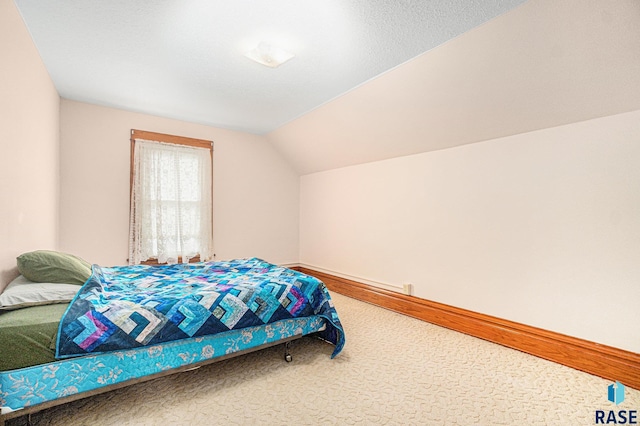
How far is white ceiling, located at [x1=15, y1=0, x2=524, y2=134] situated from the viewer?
6.07 feet

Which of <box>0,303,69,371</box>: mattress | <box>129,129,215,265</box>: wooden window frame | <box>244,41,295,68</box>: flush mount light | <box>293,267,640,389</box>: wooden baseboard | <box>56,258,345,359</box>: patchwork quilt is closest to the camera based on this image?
<box>0,303,69,371</box>: mattress

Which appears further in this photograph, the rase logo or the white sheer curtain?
the white sheer curtain

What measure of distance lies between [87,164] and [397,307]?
416 centimetres

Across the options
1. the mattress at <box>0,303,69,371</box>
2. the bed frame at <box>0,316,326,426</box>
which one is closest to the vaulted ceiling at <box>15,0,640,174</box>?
the mattress at <box>0,303,69,371</box>

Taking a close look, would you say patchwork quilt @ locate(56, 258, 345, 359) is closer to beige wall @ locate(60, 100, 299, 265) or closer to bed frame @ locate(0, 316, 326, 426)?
bed frame @ locate(0, 316, 326, 426)

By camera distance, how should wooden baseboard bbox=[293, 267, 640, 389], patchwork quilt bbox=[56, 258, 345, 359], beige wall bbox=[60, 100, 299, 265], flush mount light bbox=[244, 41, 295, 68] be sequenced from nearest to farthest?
patchwork quilt bbox=[56, 258, 345, 359] < wooden baseboard bbox=[293, 267, 640, 389] < flush mount light bbox=[244, 41, 295, 68] < beige wall bbox=[60, 100, 299, 265]

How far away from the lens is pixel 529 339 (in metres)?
2.46

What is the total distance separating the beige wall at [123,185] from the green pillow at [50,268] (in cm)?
173

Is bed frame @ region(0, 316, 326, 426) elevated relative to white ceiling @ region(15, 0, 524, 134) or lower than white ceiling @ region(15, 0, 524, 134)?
lower

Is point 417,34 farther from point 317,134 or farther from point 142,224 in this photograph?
point 142,224

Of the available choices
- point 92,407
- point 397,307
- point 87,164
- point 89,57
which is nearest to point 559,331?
point 397,307

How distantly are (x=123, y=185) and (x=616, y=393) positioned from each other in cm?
507

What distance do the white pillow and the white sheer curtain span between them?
192 centimetres

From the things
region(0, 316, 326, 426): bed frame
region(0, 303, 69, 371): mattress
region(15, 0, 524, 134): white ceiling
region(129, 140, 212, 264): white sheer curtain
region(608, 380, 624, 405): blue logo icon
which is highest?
region(15, 0, 524, 134): white ceiling
